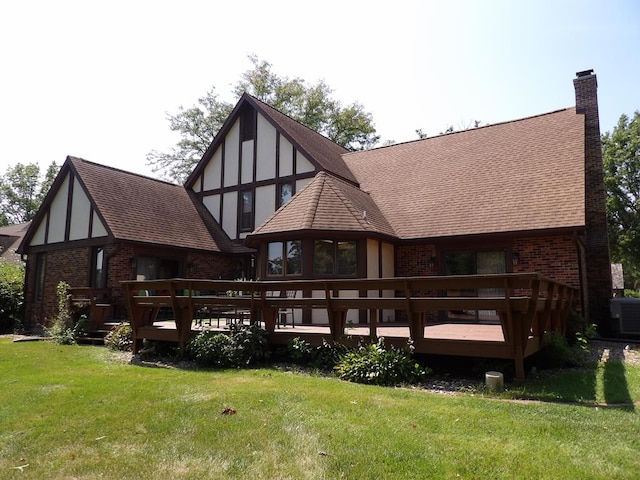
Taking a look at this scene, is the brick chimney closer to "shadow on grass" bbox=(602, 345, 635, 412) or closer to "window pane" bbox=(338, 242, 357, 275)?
"shadow on grass" bbox=(602, 345, 635, 412)

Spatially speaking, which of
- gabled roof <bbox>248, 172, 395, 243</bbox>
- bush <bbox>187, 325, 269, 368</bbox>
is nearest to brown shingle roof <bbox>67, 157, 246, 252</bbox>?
gabled roof <bbox>248, 172, 395, 243</bbox>

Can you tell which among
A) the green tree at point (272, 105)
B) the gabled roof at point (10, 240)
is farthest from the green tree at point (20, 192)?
the green tree at point (272, 105)

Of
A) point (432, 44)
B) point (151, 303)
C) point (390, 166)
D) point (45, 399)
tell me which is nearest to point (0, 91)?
point (151, 303)

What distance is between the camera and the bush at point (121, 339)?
10.4 m

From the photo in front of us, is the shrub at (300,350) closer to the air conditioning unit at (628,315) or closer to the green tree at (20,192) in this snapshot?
the air conditioning unit at (628,315)

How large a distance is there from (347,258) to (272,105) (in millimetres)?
22406

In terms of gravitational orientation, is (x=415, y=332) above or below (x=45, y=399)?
above

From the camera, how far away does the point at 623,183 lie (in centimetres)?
3366

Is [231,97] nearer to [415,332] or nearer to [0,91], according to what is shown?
[0,91]

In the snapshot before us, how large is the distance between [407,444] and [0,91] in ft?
29.1

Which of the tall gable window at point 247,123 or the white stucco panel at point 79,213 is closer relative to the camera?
the white stucco panel at point 79,213

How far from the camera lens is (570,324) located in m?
10.1

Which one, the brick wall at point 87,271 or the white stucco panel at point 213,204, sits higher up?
the white stucco panel at point 213,204

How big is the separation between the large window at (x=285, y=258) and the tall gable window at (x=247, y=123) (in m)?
6.33
